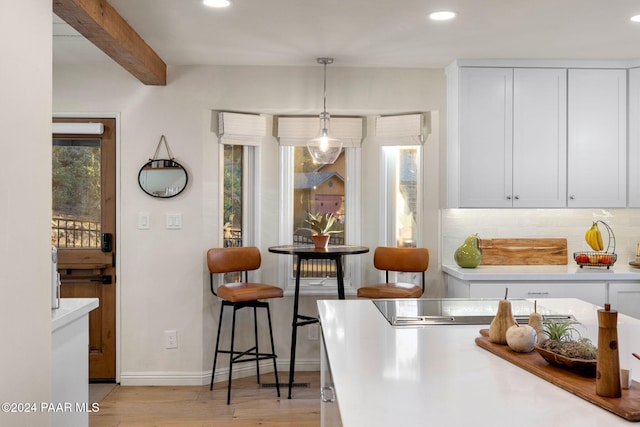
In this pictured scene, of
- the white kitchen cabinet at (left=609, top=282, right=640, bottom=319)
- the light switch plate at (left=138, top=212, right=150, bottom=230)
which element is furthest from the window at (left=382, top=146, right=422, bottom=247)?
the light switch plate at (left=138, top=212, right=150, bottom=230)

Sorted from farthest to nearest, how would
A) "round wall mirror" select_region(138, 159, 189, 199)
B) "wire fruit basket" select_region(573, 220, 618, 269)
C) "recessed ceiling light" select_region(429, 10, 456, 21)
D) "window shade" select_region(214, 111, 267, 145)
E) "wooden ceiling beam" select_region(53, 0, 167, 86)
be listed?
"window shade" select_region(214, 111, 267, 145)
"round wall mirror" select_region(138, 159, 189, 199)
"wire fruit basket" select_region(573, 220, 618, 269)
"recessed ceiling light" select_region(429, 10, 456, 21)
"wooden ceiling beam" select_region(53, 0, 167, 86)

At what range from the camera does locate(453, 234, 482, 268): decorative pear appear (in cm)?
434

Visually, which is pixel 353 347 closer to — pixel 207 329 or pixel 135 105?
pixel 207 329

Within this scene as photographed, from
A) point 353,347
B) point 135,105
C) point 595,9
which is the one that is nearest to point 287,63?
point 135,105

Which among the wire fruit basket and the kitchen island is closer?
the kitchen island


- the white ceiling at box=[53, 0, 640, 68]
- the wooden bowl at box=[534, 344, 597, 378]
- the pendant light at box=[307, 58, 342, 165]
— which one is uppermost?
the white ceiling at box=[53, 0, 640, 68]

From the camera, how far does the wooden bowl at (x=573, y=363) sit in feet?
4.98

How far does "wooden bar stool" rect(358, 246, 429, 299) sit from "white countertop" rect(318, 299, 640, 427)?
1920 mm

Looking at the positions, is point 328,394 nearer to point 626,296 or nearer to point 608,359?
point 608,359

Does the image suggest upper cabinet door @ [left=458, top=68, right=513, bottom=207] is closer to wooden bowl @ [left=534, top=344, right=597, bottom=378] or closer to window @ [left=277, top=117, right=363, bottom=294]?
window @ [left=277, top=117, right=363, bottom=294]

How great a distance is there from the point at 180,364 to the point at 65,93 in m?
2.24

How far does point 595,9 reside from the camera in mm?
3223

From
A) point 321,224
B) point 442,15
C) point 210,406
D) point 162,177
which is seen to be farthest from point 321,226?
point 442,15

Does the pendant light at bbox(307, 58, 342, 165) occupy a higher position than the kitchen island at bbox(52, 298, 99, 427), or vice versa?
the pendant light at bbox(307, 58, 342, 165)
